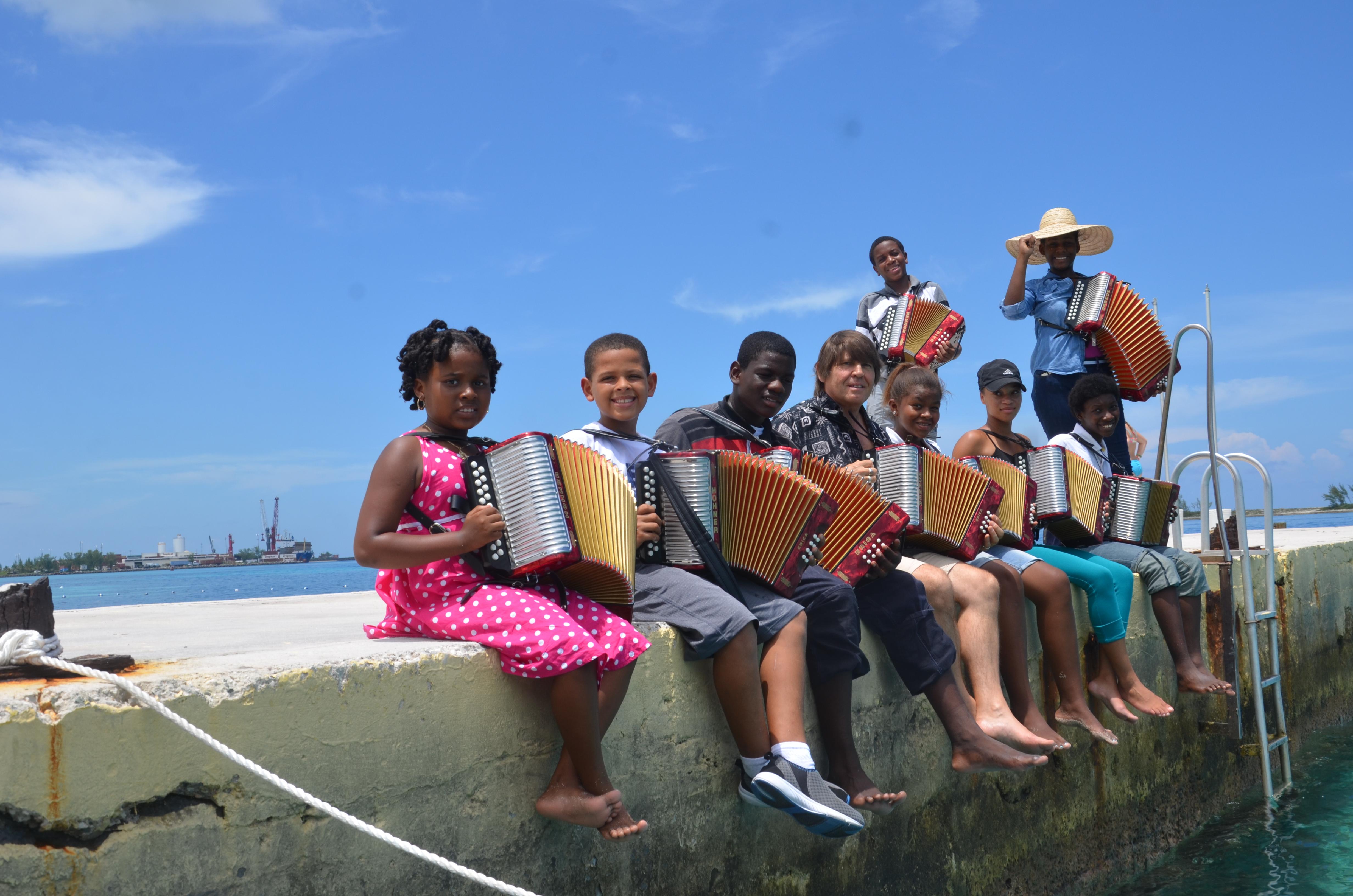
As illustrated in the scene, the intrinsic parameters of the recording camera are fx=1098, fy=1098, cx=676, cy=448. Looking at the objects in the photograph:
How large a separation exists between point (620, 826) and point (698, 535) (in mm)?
964

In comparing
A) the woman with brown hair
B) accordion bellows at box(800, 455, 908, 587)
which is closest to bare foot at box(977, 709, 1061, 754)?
the woman with brown hair

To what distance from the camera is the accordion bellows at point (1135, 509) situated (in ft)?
20.5

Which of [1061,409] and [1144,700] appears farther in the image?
[1061,409]

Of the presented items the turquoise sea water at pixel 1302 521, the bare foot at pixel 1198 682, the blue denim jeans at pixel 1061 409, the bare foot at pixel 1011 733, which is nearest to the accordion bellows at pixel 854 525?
the bare foot at pixel 1011 733

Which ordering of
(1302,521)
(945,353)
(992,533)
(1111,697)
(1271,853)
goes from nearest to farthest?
1. (992,533)
2. (1111,697)
3. (1271,853)
4. (945,353)
5. (1302,521)

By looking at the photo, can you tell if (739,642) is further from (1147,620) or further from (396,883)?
(1147,620)

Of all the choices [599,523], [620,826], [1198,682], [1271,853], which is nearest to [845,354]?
[599,523]

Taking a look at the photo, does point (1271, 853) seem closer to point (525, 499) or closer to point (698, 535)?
point (698, 535)

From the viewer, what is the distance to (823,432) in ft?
15.6

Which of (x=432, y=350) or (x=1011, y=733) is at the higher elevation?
(x=432, y=350)

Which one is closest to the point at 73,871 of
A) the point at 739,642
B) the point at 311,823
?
the point at 311,823

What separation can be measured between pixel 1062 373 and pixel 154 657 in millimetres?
5493

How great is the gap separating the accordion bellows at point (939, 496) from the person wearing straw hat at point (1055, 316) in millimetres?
2191

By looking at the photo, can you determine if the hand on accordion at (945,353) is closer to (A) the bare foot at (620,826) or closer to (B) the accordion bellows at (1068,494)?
(B) the accordion bellows at (1068,494)
